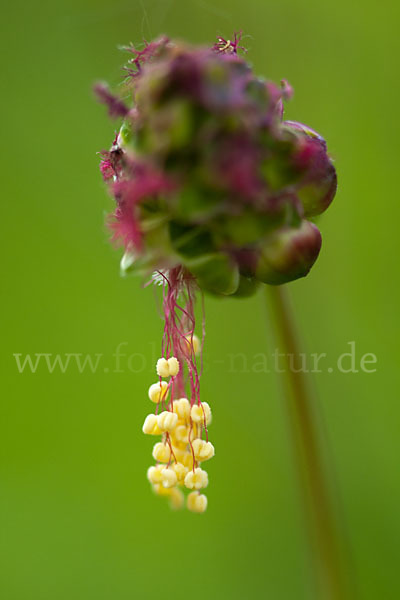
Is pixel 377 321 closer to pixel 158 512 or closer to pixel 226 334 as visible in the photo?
pixel 226 334

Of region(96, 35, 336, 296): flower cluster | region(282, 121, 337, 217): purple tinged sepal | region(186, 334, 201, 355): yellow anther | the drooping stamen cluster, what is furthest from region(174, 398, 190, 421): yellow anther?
region(282, 121, 337, 217): purple tinged sepal

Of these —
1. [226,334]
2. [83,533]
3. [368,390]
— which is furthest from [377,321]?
[83,533]

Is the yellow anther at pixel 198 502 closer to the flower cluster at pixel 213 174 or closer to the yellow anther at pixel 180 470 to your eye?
the yellow anther at pixel 180 470

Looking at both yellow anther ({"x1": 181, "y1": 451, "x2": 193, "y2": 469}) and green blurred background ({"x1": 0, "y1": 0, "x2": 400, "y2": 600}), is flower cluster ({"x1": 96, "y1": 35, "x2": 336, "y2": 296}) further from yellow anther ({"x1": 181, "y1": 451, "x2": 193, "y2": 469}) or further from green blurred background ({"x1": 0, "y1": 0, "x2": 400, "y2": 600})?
green blurred background ({"x1": 0, "y1": 0, "x2": 400, "y2": 600})

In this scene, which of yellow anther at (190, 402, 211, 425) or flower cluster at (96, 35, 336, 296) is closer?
flower cluster at (96, 35, 336, 296)

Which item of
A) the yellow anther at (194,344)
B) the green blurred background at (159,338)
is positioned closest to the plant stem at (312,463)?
the yellow anther at (194,344)

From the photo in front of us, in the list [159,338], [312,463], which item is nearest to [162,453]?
[312,463]
